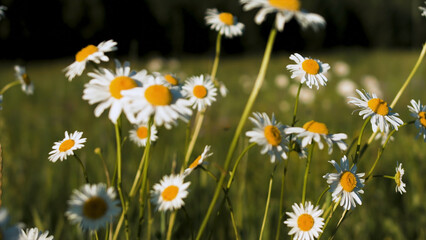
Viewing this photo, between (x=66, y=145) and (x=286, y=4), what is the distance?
443mm

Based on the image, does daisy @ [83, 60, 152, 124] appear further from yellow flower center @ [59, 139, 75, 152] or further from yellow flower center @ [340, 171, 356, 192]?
yellow flower center @ [340, 171, 356, 192]

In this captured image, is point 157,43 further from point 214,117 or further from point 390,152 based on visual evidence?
point 390,152

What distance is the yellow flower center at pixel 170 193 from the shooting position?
0.64 meters

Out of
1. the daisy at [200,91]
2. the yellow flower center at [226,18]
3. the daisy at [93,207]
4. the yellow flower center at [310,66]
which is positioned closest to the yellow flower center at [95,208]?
the daisy at [93,207]

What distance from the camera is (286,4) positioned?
0.51 meters

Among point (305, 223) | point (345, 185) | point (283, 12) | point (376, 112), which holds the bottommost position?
point (305, 223)

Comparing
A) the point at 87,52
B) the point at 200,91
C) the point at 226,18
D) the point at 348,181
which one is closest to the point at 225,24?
the point at 226,18

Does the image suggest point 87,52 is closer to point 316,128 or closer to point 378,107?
point 316,128

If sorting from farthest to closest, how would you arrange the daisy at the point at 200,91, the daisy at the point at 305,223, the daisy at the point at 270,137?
the daisy at the point at 200,91, the daisy at the point at 305,223, the daisy at the point at 270,137

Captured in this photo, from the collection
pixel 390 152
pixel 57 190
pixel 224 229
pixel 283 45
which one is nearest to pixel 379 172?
pixel 390 152

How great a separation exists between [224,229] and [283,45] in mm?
14026

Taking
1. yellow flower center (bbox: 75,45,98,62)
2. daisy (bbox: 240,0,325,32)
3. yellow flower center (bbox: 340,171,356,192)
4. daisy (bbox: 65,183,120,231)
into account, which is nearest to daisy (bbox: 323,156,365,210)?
yellow flower center (bbox: 340,171,356,192)

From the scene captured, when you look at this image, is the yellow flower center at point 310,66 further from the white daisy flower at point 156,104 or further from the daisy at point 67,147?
the daisy at point 67,147

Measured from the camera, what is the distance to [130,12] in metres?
6.73
